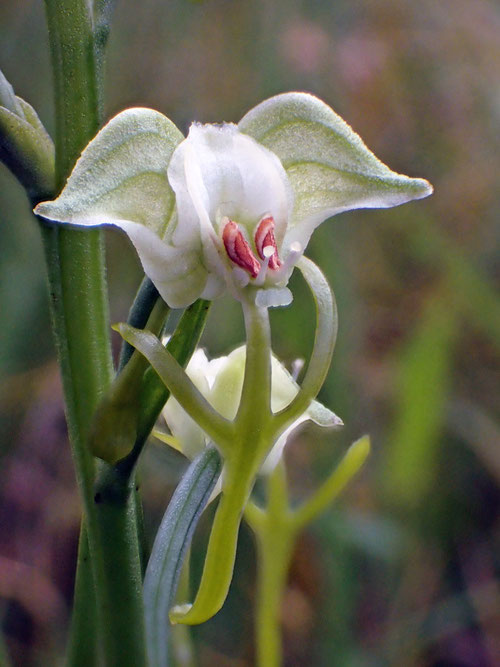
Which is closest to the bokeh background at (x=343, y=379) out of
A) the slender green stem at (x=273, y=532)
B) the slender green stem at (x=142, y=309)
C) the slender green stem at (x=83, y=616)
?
the slender green stem at (x=273, y=532)

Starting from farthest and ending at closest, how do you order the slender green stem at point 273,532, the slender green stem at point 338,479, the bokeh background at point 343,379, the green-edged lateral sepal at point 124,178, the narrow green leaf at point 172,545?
the bokeh background at point 343,379, the slender green stem at point 273,532, the slender green stem at point 338,479, the narrow green leaf at point 172,545, the green-edged lateral sepal at point 124,178

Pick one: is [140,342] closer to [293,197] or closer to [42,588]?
[293,197]

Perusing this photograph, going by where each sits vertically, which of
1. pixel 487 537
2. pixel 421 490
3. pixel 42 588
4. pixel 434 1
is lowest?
pixel 42 588

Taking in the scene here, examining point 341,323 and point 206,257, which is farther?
point 341,323

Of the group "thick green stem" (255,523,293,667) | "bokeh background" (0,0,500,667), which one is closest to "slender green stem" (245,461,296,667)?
"thick green stem" (255,523,293,667)

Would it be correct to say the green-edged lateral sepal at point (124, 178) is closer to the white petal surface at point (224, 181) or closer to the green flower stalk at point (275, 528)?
the white petal surface at point (224, 181)

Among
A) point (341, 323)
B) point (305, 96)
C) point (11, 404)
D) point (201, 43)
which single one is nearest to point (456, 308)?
point (341, 323)

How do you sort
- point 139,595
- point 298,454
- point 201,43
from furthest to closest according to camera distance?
point 201,43, point 298,454, point 139,595
